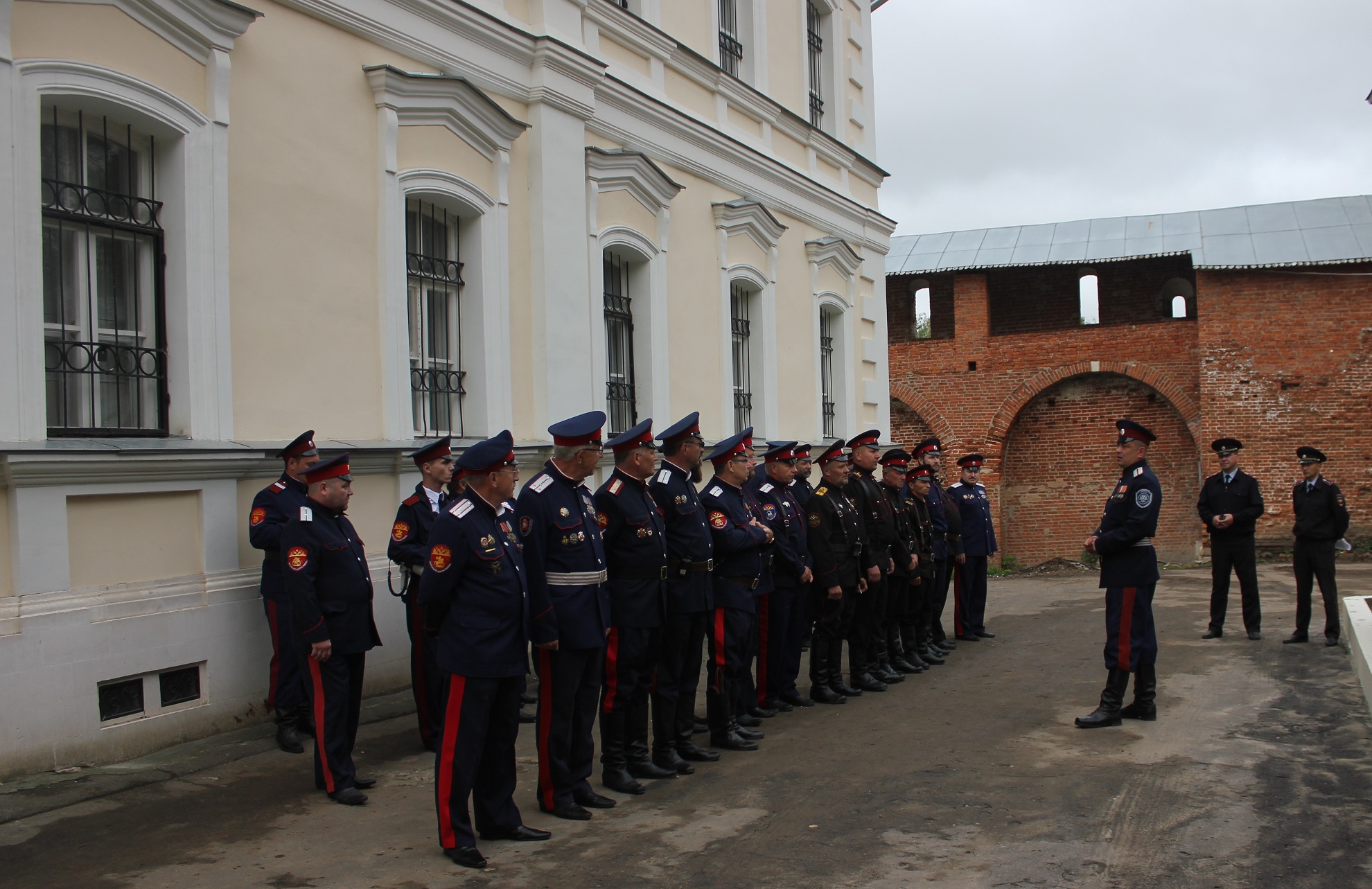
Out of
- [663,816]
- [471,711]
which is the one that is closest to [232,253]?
[471,711]

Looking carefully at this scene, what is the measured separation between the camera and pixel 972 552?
11.2m

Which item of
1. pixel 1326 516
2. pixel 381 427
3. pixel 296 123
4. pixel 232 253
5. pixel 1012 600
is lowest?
pixel 1012 600

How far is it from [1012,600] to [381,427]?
9.47 metres

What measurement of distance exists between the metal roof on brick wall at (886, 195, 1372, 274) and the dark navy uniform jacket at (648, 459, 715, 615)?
1700 centimetres

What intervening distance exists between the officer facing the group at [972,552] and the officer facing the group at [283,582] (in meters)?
6.59

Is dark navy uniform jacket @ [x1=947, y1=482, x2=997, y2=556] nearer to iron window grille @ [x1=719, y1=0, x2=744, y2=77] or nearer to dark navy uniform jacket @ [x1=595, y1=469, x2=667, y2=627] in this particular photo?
iron window grille @ [x1=719, y1=0, x2=744, y2=77]

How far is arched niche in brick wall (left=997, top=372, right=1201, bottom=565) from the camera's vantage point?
853 inches

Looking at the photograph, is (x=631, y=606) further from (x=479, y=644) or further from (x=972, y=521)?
(x=972, y=521)

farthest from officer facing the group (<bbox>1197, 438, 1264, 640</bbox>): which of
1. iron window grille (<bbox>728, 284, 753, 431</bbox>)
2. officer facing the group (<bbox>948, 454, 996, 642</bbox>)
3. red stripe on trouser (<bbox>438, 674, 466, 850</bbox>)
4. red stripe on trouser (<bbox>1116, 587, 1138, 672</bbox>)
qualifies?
red stripe on trouser (<bbox>438, 674, 466, 850</bbox>)

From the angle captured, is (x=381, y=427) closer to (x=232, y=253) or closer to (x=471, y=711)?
(x=232, y=253)

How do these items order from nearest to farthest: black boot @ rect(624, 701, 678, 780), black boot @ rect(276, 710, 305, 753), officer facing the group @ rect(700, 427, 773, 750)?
black boot @ rect(624, 701, 678, 780) < black boot @ rect(276, 710, 305, 753) < officer facing the group @ rect(700, 427, 773, 750)

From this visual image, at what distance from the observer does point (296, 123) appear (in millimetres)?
7391

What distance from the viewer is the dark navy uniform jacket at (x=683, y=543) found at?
6.16 m

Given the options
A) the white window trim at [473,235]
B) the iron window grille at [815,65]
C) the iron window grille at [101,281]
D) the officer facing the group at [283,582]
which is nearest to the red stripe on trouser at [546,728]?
the officer facing the group at [283,582]
